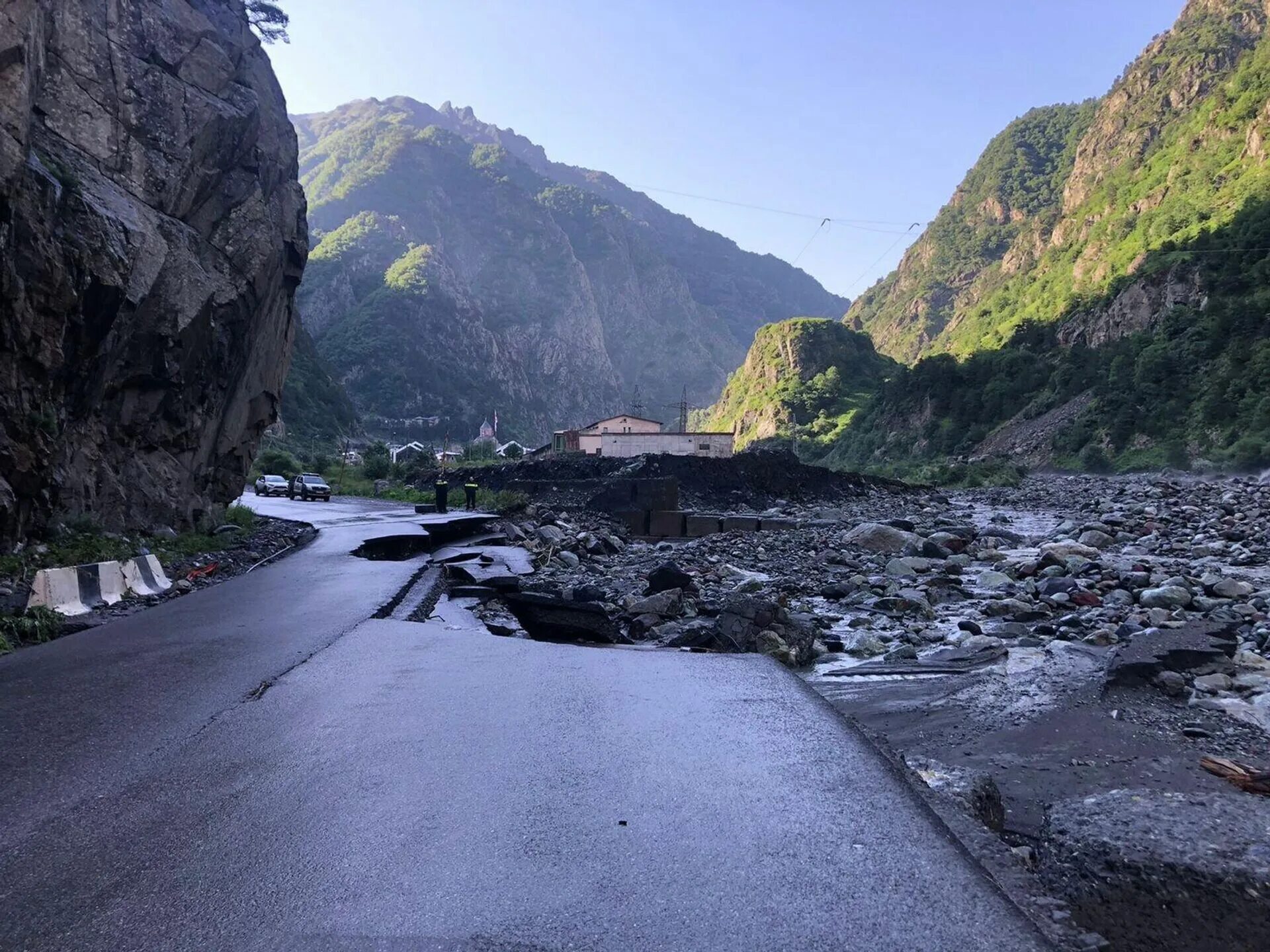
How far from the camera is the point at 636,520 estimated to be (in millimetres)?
30016

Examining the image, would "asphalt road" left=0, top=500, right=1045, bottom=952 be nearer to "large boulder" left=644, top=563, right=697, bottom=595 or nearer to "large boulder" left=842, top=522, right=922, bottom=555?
"large boulder" left=644, top=563, right=697, bottom=595

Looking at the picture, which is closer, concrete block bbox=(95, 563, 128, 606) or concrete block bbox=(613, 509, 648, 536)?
concrete block bbox=(95, 563, 128, 606)

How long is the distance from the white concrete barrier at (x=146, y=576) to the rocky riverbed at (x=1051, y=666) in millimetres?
4424

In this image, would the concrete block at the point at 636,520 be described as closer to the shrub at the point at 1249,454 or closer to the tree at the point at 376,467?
the shrub at the point at 1249,454

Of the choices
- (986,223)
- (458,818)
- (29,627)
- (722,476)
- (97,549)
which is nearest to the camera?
(458,818)

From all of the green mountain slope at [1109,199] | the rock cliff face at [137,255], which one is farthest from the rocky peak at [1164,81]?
the rock cliff face at [137,255]

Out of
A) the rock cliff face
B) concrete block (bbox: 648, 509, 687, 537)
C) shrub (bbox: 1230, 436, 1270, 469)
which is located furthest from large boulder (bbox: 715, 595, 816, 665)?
→ shrub (bbox: 1230, 436, 1270, 469)

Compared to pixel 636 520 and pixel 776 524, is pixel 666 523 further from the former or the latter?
pixel 776 524

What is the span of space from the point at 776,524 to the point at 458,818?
25.3m

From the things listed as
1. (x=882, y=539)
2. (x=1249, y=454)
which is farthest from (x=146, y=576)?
(x=1249, y=454)

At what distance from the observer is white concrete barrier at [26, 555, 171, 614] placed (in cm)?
879

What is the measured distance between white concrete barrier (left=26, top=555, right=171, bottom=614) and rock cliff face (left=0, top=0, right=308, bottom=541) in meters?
1.65

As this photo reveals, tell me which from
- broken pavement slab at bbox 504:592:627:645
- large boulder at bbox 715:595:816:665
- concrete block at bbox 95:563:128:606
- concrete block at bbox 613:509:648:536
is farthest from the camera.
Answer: concrete block at bbox 613:509:648:536

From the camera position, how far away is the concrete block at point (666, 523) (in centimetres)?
2992
